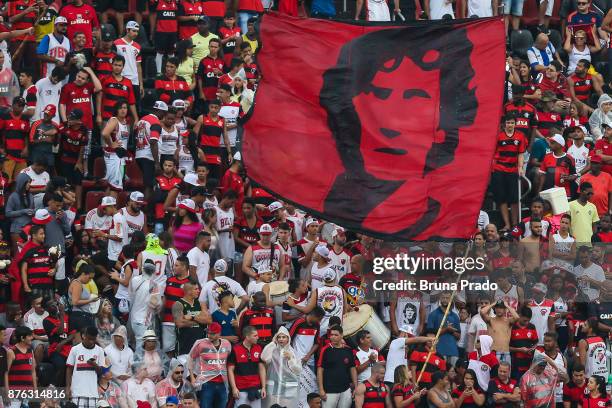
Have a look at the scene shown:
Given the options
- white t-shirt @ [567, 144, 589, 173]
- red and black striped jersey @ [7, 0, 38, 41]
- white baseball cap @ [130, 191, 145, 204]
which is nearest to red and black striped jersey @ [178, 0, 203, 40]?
red and black striped jersey @ [7, 0, 38, 41]

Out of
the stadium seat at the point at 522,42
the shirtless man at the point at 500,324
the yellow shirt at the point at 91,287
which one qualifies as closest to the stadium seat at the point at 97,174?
the yellow shirt at the point at 91,287

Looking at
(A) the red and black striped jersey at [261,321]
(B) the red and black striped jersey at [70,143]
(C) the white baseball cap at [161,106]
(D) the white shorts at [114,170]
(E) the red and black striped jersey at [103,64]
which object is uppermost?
(E) the red and black striped jersey at [103,64]

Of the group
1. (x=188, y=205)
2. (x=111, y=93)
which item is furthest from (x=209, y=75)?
(x=188, y=205)

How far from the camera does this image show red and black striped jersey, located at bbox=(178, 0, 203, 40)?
97.3 ft

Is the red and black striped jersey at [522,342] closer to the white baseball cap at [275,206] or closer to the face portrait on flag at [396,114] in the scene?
the white baseball cap at [275,206]

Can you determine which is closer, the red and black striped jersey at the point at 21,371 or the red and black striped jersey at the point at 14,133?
the red and black striped jersey at the point at 21,371

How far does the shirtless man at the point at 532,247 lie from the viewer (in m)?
25.7

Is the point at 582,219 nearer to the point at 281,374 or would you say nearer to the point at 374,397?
the point at 374,397

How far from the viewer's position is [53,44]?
92.3ft

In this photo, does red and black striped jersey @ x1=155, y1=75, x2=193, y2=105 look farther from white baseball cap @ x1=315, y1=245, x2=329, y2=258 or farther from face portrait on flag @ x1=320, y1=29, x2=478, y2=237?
face portrait on flag @ x1=320, y1=29, x2=478, y2=237

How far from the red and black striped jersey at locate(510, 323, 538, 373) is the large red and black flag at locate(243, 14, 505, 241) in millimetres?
4850

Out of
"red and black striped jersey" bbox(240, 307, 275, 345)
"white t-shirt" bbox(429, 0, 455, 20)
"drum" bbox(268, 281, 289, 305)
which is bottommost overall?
"red and black striped jersey" bbox(240, 307, 275, 345)

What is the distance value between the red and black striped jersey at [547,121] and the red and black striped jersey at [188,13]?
5374 mm

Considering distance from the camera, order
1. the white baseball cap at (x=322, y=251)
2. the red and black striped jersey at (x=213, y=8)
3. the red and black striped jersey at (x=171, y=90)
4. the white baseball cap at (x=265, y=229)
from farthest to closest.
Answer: the red and black striped jersey at (x=213, y=8) → the red and black striped jersey at (x=171, y=90) → the white baseball cap at (x=265, y=229) → the white baseball cap at (x=322, y=251)
